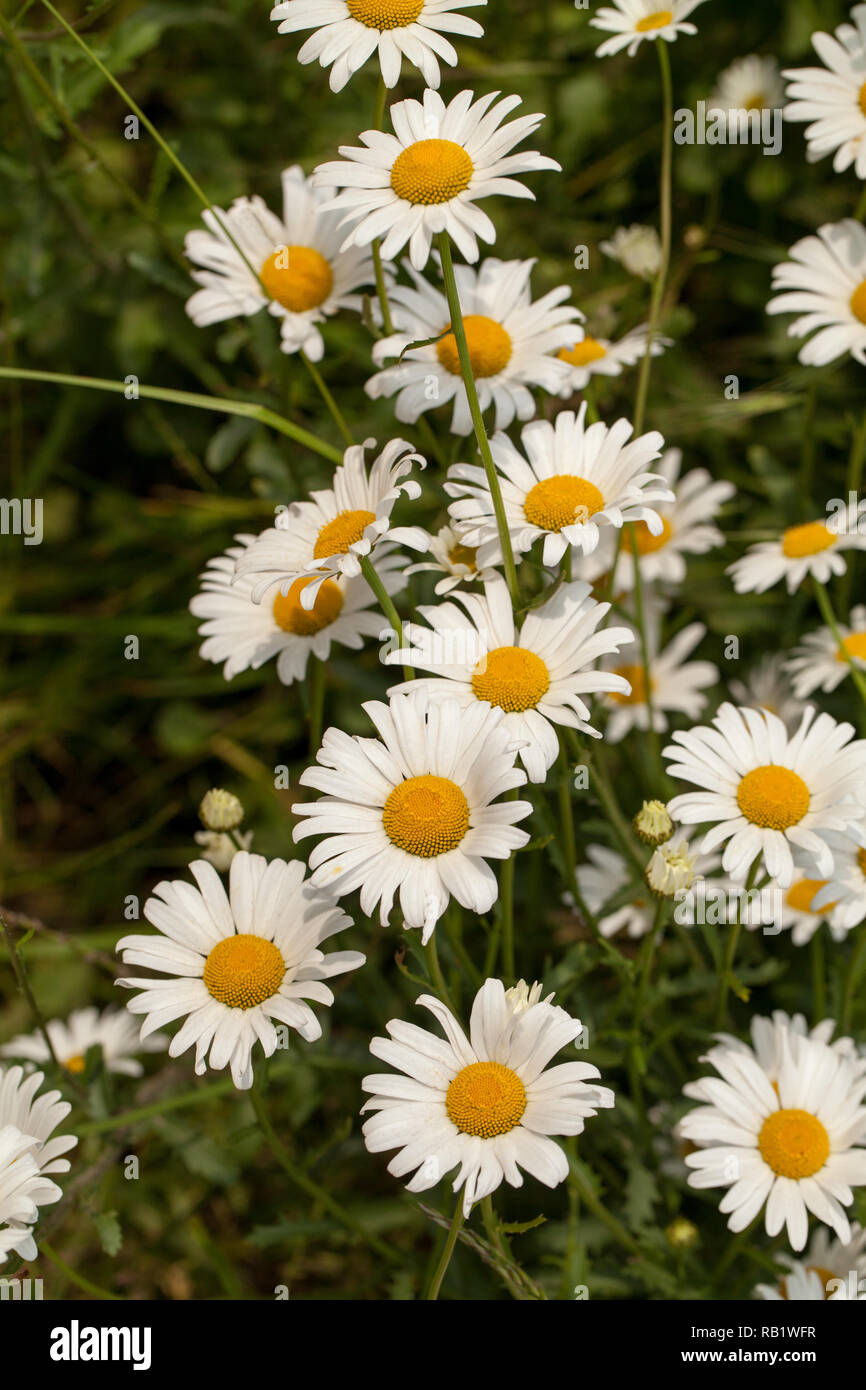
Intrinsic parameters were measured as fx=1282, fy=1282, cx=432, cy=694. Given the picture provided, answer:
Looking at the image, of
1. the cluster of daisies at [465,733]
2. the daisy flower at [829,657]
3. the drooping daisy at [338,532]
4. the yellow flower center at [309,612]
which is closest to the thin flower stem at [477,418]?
the cluster of daisies at [465,733]

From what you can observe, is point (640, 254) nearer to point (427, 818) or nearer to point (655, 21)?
point (655, 21)

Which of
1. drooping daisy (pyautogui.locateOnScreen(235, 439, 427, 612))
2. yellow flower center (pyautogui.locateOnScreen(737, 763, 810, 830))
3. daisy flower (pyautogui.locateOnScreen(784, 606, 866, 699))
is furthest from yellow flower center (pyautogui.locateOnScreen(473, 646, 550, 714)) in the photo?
daisy flower (pyautogui.locateOnScreen(784, 606, 866, 699))

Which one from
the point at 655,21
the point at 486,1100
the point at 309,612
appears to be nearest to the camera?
the point at 486,1100

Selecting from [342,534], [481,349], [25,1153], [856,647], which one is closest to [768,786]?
[856,647]

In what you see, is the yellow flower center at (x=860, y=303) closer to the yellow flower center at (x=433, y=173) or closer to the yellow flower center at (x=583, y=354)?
the yellow flower center at (x=583, y=354)
